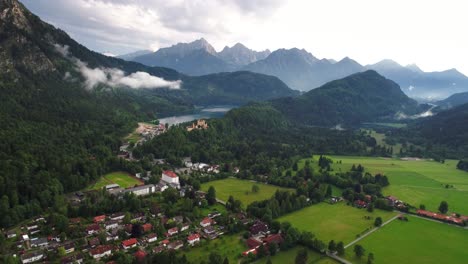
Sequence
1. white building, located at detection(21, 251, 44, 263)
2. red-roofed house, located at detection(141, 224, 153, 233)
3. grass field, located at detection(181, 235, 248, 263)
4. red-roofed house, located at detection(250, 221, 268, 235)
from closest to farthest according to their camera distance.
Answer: white building, located at detection(21, 251, 44, 263) → grass field, located at detection(181, 235, 248, 263) → red-roofed house, located at detection(141, 224, 153, 233) → red-roofed house, located at detection(250, 221, 268, 235)

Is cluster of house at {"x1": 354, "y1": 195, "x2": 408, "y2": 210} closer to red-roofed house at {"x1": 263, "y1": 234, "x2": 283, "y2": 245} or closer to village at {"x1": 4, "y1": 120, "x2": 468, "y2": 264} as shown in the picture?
village at {"x1": 4, "y1": 120, "x2": 468, "y2": 264}

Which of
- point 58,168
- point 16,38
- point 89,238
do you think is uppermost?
point 16,38

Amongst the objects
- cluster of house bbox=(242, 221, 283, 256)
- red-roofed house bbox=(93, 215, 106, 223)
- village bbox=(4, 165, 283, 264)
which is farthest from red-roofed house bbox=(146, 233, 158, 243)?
cluster of house bbox=(242, 221, 283, 256)

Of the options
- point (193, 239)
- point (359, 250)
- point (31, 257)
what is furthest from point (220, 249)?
point (31, 257)

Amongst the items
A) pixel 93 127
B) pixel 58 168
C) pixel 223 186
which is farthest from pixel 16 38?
pixel 223 186

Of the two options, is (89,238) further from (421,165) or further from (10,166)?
(421,165)

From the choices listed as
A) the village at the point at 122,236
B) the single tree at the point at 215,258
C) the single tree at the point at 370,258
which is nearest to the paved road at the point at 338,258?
the single tree at the point at 370,258
